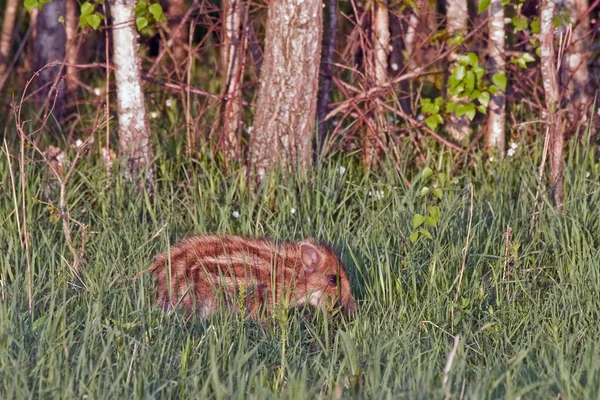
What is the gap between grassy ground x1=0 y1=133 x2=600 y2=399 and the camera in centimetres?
416

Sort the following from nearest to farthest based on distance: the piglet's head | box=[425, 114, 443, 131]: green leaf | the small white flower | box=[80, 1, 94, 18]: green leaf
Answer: the piglet's head → the small white flower → box=[80, 1, 94, 18]: green leaf → box=[425, 114, 443, 131]: green leaf

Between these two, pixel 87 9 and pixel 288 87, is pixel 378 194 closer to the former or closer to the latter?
pixel 288 87

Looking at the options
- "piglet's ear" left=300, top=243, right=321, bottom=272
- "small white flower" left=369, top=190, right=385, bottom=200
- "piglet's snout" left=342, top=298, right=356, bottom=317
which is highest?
"small white flower" left=369, top=190, right=385, bottom=200

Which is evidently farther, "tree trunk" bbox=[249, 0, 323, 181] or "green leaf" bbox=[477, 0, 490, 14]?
"tree trunk" bbox=[249, 0, 323, 181]

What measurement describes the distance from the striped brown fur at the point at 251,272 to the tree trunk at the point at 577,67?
8.98 feet

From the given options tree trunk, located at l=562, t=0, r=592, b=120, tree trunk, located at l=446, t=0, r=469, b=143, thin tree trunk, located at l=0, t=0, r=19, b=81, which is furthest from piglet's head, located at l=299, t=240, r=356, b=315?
thin tree trunk, located at l=0, t=0, r=19, b=81

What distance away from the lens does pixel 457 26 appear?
25.6 ft

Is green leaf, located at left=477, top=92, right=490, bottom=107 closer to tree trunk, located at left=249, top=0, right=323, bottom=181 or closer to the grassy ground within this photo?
the grassy ground

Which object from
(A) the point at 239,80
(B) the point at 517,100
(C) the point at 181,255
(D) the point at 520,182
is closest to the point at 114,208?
(C) the point at 181,255

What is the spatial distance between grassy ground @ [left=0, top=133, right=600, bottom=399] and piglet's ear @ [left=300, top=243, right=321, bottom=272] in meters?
0.24

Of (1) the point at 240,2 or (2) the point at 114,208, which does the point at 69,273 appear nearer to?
(2) the point at 114,208

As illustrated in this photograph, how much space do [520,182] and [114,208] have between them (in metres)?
2.67

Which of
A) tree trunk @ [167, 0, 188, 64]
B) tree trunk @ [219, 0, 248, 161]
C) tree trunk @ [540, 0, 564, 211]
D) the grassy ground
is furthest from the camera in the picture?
tree trunk @ [167, 0, 188, 64]

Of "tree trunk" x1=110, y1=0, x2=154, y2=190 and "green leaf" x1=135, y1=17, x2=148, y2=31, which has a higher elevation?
"green leaf" x1=135, y1=17, x2=148, y2=31
